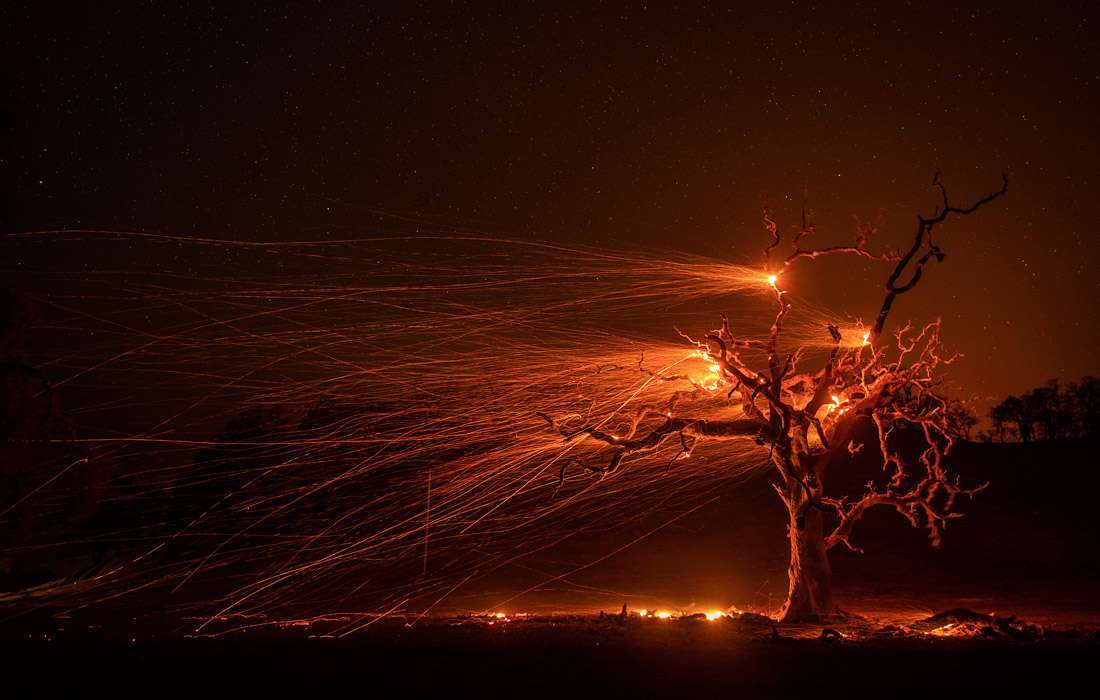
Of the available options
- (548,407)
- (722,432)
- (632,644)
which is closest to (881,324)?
(722,432)

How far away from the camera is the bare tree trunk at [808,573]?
12.1 meters

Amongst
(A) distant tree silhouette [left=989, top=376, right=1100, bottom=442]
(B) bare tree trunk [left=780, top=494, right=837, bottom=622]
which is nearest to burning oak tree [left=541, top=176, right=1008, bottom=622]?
(B) bare tree trunk [left=780, top=494, right=837, bottom=622]

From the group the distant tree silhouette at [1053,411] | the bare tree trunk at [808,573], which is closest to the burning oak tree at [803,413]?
the bare tree trunk at [808,573]

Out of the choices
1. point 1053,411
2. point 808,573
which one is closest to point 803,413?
point 808,573

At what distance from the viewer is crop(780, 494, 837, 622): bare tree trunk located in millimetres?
12148

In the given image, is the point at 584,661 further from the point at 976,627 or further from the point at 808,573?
the point at 808,573

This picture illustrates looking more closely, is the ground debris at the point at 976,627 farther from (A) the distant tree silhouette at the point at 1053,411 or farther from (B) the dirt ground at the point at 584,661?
(A) the distant tree silhouette at the point at 1053,411

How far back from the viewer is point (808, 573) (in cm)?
1227

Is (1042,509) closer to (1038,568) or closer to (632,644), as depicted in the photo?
(1038,568)

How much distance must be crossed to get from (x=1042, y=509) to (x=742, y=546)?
1000cm

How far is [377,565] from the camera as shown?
73.8 feet

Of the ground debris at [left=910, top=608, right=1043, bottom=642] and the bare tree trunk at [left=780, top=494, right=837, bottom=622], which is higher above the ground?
the bare tree trunk at [left=780, top=494, right=837, bottom=622]

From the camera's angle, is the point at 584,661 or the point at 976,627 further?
the point at 976,627

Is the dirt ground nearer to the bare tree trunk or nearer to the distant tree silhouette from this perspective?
the bare tree trunk
